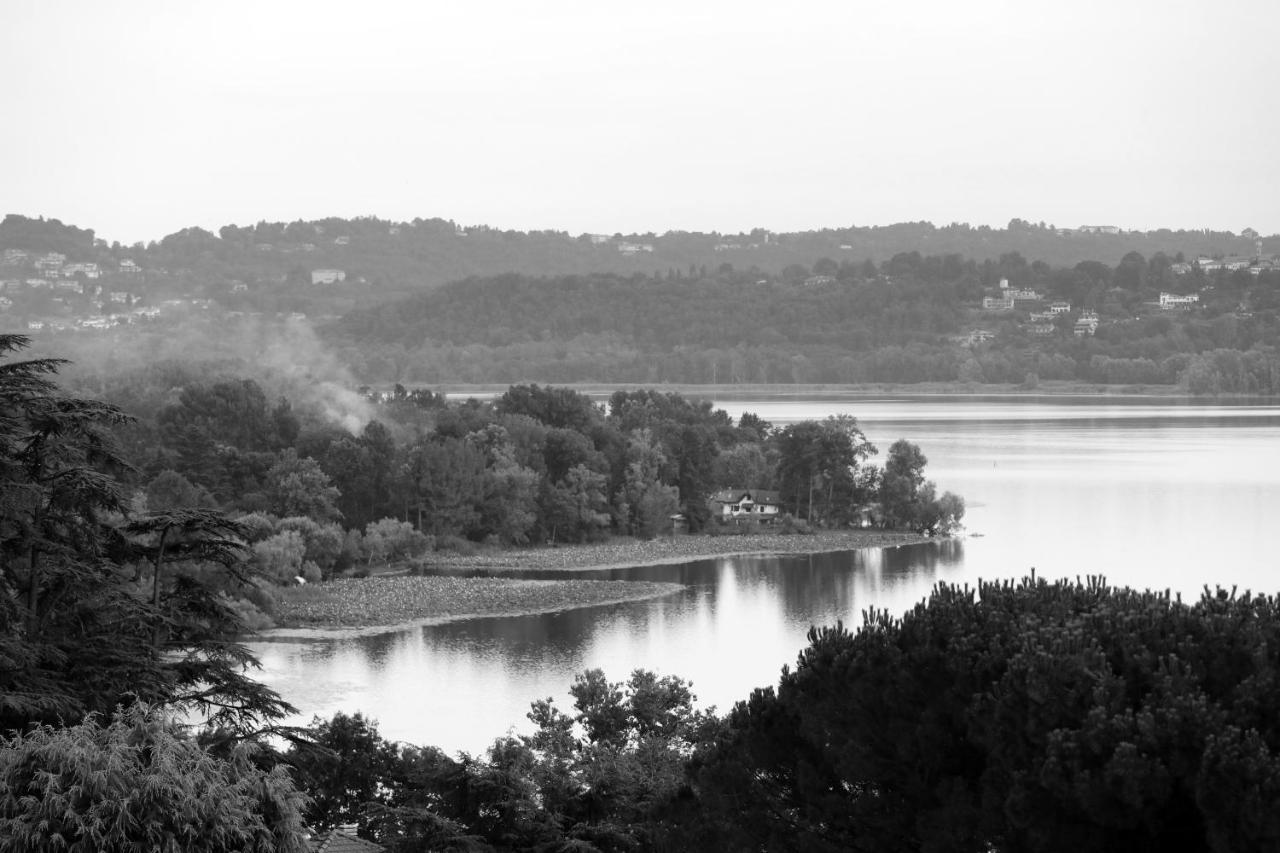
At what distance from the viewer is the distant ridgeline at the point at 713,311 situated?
352 ft

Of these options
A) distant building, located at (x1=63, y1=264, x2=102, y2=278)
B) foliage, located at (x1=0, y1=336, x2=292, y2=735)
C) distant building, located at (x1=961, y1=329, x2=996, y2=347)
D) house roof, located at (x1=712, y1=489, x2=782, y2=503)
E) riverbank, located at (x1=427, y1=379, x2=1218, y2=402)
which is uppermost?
distant building, located at (x1=63, y1=264, x2=102, y2=278)

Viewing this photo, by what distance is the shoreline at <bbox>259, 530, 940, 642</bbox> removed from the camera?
25.7 meters

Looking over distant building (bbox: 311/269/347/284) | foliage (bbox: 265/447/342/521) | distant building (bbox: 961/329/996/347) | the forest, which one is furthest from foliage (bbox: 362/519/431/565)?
distant building (bbox: 311/269/347/284)

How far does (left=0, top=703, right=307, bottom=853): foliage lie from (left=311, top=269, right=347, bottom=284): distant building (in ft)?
417

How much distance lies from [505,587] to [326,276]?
109 meters

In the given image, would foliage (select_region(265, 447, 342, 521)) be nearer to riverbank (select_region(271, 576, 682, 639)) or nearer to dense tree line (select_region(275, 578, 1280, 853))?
riverbank (select_region(271, 576, 682, 639))

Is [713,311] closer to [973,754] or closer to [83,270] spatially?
[83,270]

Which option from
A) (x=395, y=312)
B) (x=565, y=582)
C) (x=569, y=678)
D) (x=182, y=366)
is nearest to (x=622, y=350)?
(x=395, y=312)

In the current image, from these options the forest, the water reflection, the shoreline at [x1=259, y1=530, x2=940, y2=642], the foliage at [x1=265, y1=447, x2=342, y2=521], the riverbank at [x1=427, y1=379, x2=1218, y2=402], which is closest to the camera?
the forest

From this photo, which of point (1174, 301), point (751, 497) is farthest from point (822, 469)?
point (1174, 301)

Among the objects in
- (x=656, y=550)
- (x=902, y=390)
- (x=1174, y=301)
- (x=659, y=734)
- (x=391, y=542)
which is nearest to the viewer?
(x=659, y=734)

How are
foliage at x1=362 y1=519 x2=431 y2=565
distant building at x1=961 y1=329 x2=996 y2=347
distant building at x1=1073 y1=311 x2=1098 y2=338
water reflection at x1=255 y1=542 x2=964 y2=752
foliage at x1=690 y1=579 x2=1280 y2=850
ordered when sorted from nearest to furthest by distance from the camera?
foliage at x1=690 y1=579 x2=1280 y2=850
water reflection at x1=255 y1=542 x2=964 y2=752
foliage at x1=362 y1=519 x2=431 y2=565
distant building at x1=1073 y1=311 x2=1098 y2=338
distant building at x1=961 y1=329 x2=996 y2=347

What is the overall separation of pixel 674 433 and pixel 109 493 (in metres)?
32.3

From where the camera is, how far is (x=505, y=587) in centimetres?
2912
